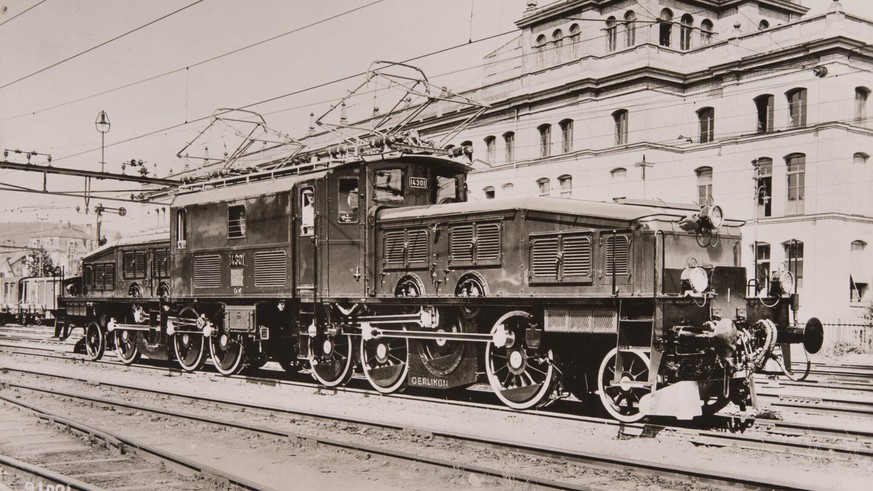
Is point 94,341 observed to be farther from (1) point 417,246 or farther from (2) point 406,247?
(1) point 417,246

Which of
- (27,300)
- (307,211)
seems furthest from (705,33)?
(27,300)

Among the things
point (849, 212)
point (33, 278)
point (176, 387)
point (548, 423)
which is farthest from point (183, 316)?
point (33, 278)

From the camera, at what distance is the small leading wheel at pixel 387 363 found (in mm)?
14875

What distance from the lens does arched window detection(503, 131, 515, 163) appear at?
152 ft

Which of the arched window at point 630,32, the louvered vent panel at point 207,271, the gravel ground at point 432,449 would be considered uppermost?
the arched window at point 630,32

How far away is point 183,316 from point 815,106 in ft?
91.2

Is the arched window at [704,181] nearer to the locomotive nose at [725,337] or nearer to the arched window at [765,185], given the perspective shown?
the arched window at [765,185]

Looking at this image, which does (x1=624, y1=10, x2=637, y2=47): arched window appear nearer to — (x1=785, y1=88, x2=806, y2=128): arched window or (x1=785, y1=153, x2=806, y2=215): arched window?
(x1=785, y1=88, x2=806, y2=128): arched window

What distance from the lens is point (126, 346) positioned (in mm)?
22641

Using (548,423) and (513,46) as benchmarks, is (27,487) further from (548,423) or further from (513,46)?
(513,46)

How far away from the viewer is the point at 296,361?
60.7 ft

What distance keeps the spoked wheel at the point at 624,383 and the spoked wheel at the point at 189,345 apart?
35.2ft

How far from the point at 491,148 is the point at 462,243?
34.8 meters

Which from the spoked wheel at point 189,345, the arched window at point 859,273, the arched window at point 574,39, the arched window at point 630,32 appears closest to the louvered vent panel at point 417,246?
the spoked wheel at point 189,345
